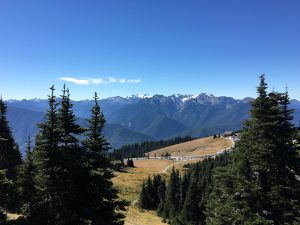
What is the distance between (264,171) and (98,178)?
1041 centimetres

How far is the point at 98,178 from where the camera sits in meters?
21.6

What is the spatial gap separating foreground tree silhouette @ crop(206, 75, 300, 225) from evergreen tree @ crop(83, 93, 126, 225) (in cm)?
750

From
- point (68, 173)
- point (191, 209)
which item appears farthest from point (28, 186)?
point (191, 209)

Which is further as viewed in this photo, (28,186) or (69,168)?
(28,186)

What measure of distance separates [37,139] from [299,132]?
15937mm

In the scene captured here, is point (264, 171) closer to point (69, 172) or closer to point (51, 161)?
point (69, 172)

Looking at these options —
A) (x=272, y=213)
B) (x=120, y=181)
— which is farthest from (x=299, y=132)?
(x=120, y=181)

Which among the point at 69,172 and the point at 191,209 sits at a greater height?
the point at 69,172

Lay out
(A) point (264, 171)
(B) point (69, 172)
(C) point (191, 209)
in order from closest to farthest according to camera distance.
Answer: (A) point (264, 171), (B) point (69, 172), (C) point (191, 209)

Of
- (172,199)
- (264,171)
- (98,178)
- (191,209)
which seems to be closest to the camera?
(264,171)

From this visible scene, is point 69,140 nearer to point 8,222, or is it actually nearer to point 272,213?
point 8,222

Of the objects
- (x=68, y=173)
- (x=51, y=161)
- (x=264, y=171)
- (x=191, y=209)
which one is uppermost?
(x=51, y=161)

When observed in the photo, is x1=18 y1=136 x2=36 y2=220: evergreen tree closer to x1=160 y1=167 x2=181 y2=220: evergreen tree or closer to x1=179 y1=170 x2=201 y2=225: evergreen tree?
x1=179 y1=170 x2=201 y2=225: evergreen tree

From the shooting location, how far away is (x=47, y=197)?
21312 mm
